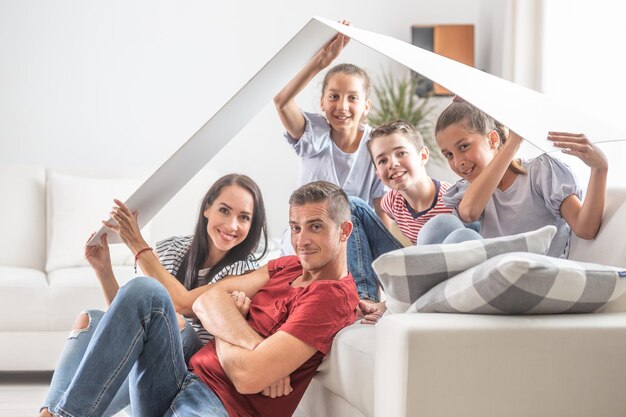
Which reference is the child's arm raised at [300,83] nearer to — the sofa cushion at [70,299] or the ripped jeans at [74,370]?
the ripped jeans at [74,370]

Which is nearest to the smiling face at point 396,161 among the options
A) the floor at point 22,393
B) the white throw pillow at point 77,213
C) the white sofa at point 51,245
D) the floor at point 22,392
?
the floor at point 22,392

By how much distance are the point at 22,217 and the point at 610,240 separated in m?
3.16

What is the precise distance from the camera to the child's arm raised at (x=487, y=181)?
2.55m

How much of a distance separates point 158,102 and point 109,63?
0.36 meters

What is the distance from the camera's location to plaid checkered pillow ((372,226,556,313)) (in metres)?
1.99

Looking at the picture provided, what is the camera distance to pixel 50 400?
7.47 ft

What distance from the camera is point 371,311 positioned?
2.58m

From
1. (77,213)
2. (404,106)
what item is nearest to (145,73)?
(77,213)

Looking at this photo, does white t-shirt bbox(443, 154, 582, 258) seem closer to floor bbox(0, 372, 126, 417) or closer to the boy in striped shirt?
the boy in striped shirt

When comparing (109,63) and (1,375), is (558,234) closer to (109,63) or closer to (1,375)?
(1,375)

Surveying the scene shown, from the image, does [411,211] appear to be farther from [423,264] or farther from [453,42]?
[453,42]

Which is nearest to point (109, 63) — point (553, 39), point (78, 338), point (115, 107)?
point (115, 107)

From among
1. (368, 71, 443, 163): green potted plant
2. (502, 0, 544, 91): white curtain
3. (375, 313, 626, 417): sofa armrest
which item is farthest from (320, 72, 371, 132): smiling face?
(368, 71, 443, 163): green potted plant

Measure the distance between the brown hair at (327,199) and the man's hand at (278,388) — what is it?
1.54 ft
